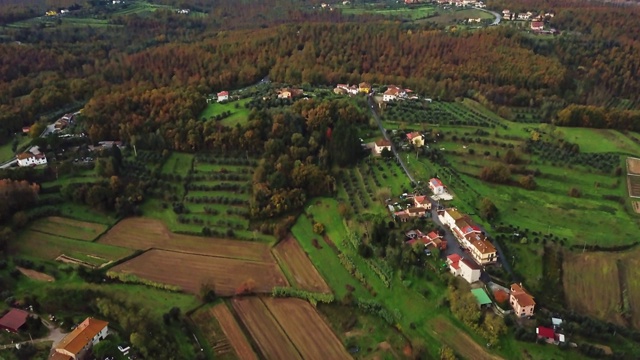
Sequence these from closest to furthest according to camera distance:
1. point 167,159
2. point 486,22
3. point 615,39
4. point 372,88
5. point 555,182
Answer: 1. point 555,182
2. point 167,159
3. point 372,88
4. point 615,39
5. point 486,22

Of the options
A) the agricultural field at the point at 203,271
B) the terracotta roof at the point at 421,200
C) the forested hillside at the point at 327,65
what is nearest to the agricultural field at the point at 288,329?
the agricultural field at the point at 203,271

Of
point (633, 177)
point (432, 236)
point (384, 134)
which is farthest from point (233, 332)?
point (633, 177)

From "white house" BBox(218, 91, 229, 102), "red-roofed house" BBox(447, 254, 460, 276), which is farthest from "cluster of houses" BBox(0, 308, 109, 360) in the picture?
"white house" BBox(218, 91, 229, 102)

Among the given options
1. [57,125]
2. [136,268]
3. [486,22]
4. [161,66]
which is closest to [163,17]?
[161,66]

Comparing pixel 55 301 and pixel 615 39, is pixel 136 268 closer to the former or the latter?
pixel 55 301

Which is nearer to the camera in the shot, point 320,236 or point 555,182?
point 320,236

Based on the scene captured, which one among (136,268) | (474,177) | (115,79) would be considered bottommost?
(136,268)

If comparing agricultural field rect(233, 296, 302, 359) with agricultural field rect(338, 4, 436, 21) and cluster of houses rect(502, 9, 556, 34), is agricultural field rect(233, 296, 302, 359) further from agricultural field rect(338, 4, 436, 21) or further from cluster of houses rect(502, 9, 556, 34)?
agricultural field rect(338, 4, 436, 21)

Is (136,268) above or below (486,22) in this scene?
below
